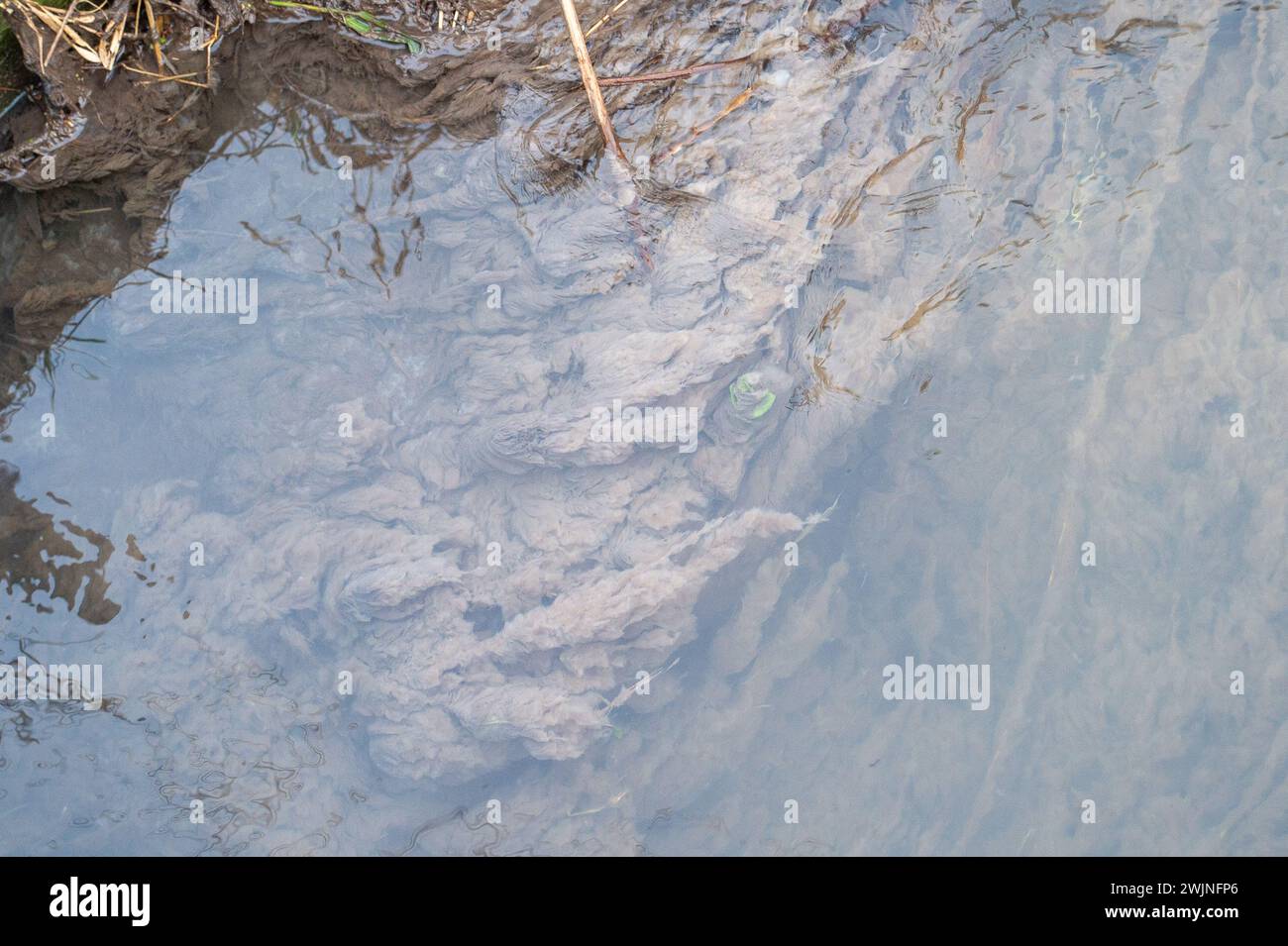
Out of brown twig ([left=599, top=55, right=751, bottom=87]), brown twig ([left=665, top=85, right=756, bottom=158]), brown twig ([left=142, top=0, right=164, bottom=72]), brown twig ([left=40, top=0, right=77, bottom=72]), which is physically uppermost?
brown twig ([left=142, top=0, right=164, bottom=72])

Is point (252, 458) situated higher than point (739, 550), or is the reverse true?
point (252, 458)

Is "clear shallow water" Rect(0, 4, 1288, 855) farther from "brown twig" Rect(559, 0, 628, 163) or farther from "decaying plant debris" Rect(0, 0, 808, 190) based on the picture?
"decaying plant debris" Rect(0, 0, 808, 190)

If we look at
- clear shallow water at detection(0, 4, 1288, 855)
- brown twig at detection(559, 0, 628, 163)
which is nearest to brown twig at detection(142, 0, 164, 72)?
clear shallow water at detection(0, 4, 1288, 855)

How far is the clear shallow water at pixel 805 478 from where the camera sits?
383 cm

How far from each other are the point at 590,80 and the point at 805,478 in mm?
2056

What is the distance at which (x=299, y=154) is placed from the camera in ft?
13.5

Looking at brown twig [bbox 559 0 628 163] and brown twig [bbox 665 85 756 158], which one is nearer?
brown twig [bbox 559 0 628 163]

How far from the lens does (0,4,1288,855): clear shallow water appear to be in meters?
3.83

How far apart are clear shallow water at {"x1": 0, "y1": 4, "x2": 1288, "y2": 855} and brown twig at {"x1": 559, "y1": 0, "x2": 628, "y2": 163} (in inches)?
5.0

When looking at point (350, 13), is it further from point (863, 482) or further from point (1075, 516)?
point (1075, 516)

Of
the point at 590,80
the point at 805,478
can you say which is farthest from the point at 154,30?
the point at 805,478

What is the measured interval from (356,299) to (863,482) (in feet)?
8.67

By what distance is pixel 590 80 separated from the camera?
366 cm
